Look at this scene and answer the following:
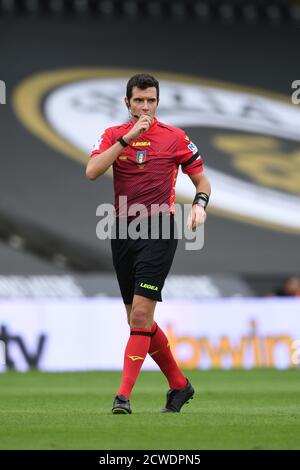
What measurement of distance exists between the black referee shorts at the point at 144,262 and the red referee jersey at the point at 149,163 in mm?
165

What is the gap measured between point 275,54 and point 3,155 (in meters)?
6.34

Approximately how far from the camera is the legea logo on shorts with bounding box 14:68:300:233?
2344cm

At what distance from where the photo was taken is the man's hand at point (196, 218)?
7770mm

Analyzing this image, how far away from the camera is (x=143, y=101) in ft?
25.6

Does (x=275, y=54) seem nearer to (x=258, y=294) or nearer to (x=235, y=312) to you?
(x=258, y=294)

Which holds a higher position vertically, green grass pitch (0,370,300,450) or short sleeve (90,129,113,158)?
short sleeve (90,129,113,158)

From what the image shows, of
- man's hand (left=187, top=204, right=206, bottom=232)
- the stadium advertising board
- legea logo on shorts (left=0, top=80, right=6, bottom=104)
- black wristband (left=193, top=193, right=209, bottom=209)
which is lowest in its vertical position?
man's hand (left=187, top=204, right=206, bottom=232)

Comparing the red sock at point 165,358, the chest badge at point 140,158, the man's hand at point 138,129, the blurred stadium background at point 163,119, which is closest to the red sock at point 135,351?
the red sock at point 165,358

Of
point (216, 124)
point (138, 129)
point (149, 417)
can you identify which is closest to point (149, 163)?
point (138, 129)

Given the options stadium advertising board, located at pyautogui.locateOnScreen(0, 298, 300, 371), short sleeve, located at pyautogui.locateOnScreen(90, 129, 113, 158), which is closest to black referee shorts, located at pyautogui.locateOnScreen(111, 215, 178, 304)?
short sleeve, located at pyautogui.locateOnScreen(90, 129, 113, 158)

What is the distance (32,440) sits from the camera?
6.42 m

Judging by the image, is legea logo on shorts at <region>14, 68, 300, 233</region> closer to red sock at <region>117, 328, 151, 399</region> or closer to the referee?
the referee

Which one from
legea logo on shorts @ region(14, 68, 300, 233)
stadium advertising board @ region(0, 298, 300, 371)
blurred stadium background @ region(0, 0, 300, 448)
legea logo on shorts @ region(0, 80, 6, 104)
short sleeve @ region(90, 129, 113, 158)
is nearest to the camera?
short sleeve @ region(90, 129, 113, 158)
